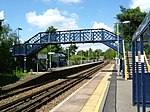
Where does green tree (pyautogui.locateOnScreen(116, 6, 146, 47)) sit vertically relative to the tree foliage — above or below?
above

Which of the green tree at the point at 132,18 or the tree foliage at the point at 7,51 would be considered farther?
the green tree at the point at 132,18

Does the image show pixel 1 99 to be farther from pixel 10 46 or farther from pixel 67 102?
pixel 10 46

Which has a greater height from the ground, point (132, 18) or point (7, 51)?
point (132, 18)

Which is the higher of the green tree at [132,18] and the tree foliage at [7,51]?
the green tree at [132,18]

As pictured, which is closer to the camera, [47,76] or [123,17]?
[47,76]

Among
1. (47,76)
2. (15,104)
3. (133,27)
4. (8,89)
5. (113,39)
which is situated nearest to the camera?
(15,104)

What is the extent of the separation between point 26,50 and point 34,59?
4246 mm

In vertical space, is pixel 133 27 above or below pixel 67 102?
above

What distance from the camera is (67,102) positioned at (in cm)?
1460

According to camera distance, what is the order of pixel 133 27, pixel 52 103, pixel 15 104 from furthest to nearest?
pixel 133 27 < pixel 52 103 < pixel 15 104

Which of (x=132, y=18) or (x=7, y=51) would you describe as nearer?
(x=7, y=51)

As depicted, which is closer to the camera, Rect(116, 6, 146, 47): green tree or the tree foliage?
the tree foliage

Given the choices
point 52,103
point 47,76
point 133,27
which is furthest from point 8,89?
point 133,27

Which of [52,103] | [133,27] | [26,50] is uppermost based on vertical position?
[133,27]
